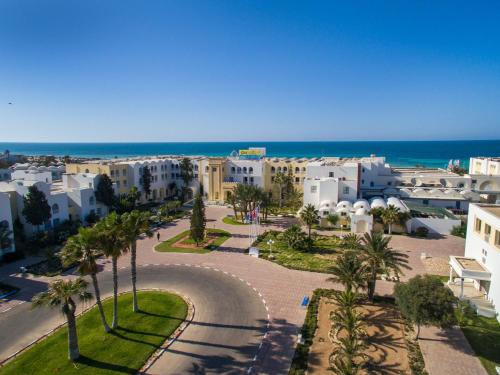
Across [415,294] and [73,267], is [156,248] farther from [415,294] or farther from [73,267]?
[415,294]

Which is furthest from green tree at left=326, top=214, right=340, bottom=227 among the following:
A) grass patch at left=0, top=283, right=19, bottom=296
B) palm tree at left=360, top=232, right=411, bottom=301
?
grass patch at left=0, top=283, right=19, bottom=296

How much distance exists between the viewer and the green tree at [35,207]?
44312 millimetres

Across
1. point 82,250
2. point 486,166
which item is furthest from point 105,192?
point 486,166

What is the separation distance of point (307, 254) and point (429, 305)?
20756 mm

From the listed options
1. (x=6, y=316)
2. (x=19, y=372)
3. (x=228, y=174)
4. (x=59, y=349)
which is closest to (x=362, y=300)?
(x=59, y=349)

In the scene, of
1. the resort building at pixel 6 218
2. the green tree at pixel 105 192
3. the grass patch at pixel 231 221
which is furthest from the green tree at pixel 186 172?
the resort building at pixel 6 218

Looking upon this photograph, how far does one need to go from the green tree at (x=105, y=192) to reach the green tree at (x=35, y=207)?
12.8 m

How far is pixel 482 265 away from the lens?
30141 mm

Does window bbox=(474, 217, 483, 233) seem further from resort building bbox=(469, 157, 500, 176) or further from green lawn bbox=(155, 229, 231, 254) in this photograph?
resort building bbox=(469, 157, 500, 176)

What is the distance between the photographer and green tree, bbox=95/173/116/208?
2303 inches

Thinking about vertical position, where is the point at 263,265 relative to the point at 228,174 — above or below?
below

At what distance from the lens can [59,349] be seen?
22.7 m

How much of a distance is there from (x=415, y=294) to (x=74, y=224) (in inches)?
1812

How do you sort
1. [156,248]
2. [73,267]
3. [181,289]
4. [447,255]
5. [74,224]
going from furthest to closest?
1. [74,224]
2. [156,248]
3. [447,255]
4. [73,267]
5. [181,289]
